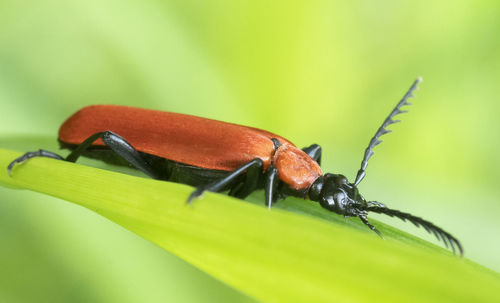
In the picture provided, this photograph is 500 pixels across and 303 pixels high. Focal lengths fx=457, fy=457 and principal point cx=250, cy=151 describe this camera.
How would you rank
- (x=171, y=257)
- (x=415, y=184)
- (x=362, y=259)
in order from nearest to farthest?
1. (x=362, y=259)
2. (x=171, y=257)
3. (x=415, y=184)

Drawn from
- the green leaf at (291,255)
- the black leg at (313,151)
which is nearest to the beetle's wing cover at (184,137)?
the black leg at (313,151)

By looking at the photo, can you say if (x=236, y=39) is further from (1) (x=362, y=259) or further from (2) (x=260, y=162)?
(1) (x=362, y=259)

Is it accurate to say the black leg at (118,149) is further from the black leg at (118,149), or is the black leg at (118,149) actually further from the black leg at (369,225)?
the black leg at (369,225)

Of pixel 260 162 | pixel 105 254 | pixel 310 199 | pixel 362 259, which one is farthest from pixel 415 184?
pixel 362 259

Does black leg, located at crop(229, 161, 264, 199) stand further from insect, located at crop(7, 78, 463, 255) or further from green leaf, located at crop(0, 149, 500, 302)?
green leaf, located at crop(0, 149, 500, 302)

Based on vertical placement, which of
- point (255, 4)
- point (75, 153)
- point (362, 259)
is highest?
point (255, 4)

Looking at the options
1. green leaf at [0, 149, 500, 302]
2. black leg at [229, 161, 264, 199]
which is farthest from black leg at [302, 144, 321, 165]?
green leaf at [0, 149, 500, 302]

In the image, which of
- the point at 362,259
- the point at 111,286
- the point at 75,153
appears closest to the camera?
the point at 362,259

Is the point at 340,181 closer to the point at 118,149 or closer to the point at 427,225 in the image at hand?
the point at 427,225
